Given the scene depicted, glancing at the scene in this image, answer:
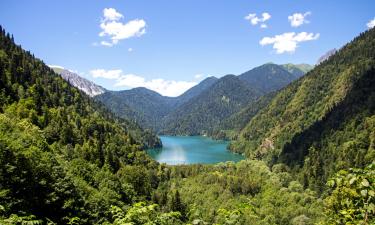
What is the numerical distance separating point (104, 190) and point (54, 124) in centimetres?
4796

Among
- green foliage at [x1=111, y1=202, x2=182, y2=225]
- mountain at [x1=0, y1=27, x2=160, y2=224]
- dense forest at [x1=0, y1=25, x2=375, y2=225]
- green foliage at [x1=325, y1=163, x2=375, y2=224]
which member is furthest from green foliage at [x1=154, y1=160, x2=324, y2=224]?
green foliage at [x1=325, y1=163, x2=375, y2=224]

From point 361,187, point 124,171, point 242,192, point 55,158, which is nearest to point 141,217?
point 361,187

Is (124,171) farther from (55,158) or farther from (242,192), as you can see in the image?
(55,158)

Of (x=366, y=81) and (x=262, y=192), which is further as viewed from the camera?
(x=366, y=81)

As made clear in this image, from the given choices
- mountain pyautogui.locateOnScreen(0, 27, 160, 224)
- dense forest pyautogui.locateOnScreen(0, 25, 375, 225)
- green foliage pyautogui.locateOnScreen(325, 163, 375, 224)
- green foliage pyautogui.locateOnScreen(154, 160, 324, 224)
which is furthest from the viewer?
green foliage pyautogui.locateOnScreen(154, 160, 324, 224)

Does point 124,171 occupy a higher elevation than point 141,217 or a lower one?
lower

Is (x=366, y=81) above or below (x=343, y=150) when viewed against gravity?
above

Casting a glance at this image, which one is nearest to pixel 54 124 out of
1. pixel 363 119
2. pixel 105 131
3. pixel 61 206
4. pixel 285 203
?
pixel 105 131

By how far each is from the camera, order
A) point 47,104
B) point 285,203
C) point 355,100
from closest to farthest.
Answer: point 285,203
point 47,104
point 355,100

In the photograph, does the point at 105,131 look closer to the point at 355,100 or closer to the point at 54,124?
the point at 54,124

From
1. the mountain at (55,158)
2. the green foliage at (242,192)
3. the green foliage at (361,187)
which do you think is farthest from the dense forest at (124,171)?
the green foliage at (242,192)

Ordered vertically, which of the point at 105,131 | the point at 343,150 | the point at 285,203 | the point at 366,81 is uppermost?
the point at 366,81

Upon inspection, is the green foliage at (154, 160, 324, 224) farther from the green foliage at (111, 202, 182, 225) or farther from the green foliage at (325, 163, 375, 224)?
the green foliage at (325, 163, 375, 224)

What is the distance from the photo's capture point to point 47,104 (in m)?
135
